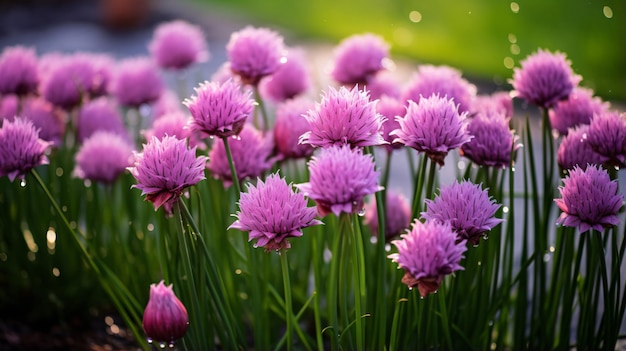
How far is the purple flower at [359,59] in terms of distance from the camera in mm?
1409

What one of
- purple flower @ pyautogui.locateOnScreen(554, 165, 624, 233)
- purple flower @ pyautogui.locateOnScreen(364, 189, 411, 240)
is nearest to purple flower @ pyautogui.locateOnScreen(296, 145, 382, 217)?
purple flower @ pyautogui.locateOnScreen(554, 165, 624, 233)

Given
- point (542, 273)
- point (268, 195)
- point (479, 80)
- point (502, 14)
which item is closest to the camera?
point (268, 195)

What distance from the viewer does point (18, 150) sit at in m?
1.11

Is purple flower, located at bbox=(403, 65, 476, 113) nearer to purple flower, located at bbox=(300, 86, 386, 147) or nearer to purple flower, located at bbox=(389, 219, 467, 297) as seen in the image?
purple flower, located at bbox=(300, 86, 386, 147)

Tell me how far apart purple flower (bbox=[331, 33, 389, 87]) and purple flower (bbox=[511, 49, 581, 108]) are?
28 centimetres

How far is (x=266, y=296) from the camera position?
1238 millimetres

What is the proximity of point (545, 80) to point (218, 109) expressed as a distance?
546mm

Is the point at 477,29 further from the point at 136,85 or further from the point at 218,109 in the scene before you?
the point at 218,109

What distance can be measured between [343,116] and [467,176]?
35 cm

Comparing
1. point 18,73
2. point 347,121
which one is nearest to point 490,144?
point 347,121

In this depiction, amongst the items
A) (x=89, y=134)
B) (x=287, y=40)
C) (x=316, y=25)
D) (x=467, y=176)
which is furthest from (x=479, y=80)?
(x=467, y=176)

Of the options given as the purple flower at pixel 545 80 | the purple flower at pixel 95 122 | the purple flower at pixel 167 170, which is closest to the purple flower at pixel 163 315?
the purple flower at pixel 167 170

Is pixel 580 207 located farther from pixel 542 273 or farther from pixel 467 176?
pixel 542 273

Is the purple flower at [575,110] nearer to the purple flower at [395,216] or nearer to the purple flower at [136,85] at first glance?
the purple flower at [395,216]
